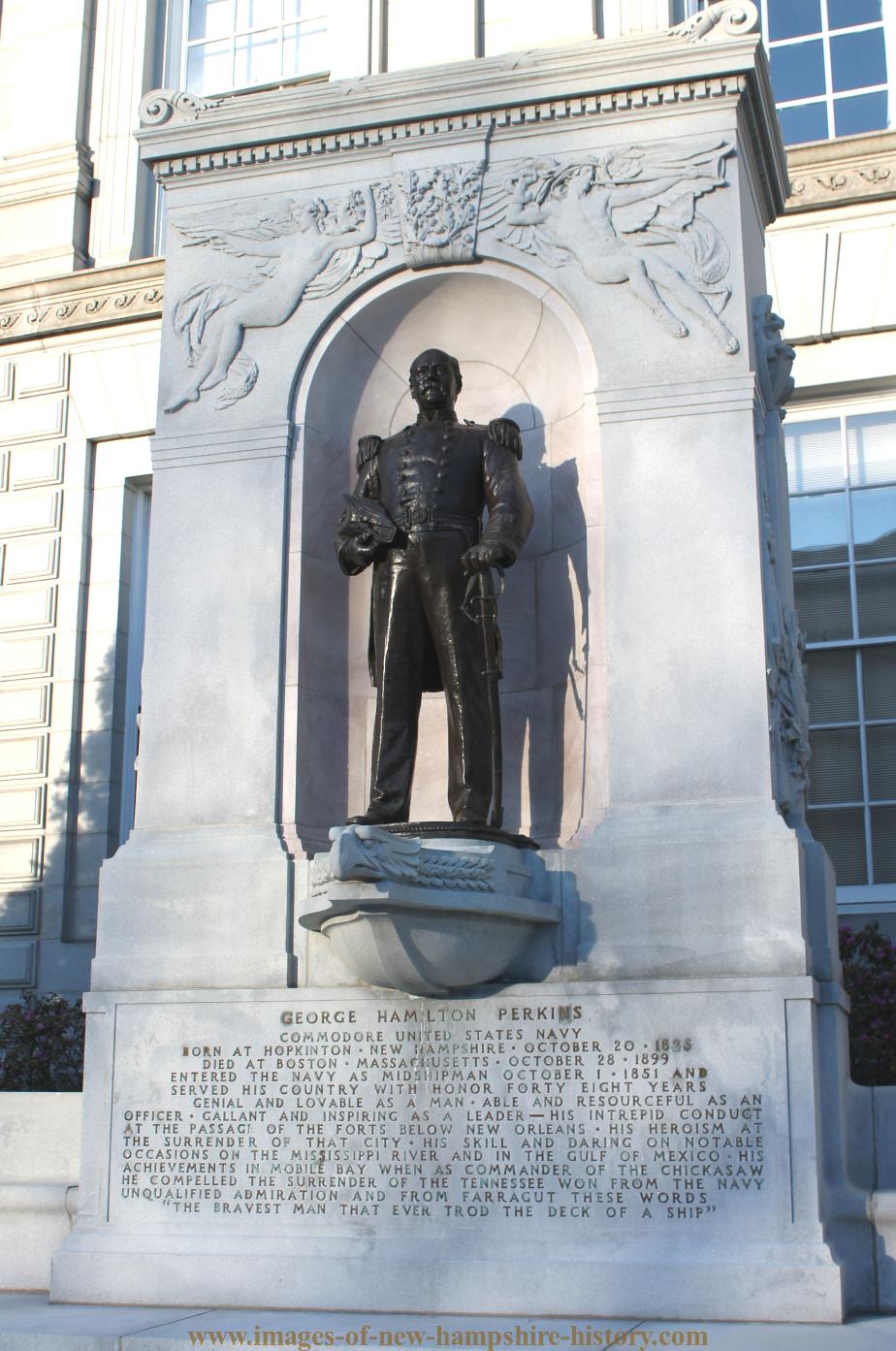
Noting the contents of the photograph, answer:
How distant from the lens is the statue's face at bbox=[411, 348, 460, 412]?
10445 millimetres

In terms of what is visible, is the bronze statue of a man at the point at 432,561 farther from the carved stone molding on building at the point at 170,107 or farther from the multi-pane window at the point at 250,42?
the multi-pane window at the point at 250,42

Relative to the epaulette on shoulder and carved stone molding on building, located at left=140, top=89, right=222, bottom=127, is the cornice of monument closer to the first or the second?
carved stone molding on building, located at left=140, top=89, right=222, bottom=127

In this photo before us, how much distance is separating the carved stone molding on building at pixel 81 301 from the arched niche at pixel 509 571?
23.6ft

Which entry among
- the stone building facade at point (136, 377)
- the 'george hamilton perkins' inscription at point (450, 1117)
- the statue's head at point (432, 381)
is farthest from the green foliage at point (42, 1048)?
the statue's head at point (432, 381)

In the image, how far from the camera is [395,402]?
11.6 metres

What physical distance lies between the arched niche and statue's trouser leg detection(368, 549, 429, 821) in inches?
24.0

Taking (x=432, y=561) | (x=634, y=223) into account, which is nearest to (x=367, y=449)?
(x=432, y=561)

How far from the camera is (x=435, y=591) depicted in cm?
996

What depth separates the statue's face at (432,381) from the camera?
10.4m

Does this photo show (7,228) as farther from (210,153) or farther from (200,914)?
(200,914)

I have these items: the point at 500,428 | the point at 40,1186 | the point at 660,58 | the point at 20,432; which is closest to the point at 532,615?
the point at 500,428

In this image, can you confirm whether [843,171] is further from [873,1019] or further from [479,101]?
[873,1019]

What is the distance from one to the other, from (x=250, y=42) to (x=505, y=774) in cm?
1219

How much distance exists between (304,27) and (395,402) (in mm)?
9543
